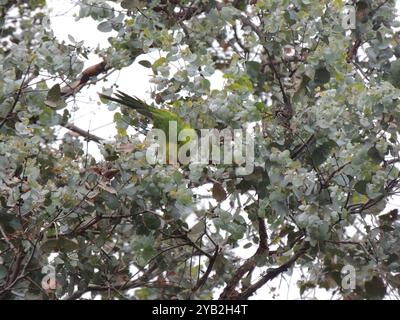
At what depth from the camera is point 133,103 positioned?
3.19 m

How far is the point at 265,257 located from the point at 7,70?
124cm

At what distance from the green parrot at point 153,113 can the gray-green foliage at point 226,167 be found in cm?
5

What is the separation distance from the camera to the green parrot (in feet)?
10.1

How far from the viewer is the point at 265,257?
10.7ft

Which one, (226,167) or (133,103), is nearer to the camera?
(226,167)

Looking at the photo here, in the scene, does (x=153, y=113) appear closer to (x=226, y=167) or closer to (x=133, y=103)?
(x=133, y=103)

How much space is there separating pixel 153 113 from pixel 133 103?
0.31ft

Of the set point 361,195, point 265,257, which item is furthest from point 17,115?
point 361,195

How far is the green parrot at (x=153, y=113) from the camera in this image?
10.1 ft

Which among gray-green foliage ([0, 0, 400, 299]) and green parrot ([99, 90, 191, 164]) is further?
green parrot ([99, 90, 191, 164])

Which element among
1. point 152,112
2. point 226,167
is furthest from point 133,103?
point 226,167

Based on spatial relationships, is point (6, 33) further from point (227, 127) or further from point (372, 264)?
point (372, 264)

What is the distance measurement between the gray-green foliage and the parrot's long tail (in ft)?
0.17

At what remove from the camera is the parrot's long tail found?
3.16 metres
